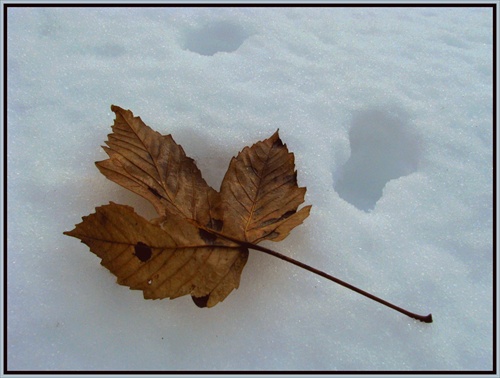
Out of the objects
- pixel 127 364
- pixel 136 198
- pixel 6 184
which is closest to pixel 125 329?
pixel 127 364

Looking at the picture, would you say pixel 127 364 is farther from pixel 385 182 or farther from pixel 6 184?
pixel 385 182

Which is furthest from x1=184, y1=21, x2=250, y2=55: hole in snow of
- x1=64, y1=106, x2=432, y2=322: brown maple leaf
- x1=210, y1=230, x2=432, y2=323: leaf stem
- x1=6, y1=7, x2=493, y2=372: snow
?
x1=210, y1=230, x2=432, y2=323: leaf stem

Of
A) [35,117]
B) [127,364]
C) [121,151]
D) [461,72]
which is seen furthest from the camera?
[461,72]

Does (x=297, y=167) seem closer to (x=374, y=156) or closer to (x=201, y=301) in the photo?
(x=374, y=156)

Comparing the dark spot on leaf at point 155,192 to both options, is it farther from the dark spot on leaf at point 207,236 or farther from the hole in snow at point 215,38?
the hole in snow at point 215,38

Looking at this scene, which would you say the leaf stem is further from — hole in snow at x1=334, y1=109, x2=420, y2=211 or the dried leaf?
hole in snow at x1=334, y1=109, x2=420, y2=211

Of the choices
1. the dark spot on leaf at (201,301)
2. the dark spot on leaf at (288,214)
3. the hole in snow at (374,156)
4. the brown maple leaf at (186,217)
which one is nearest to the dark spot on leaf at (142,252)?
the brown maple leaf at (186,217)

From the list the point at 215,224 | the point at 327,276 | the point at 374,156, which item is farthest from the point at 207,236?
the point at 374,156
